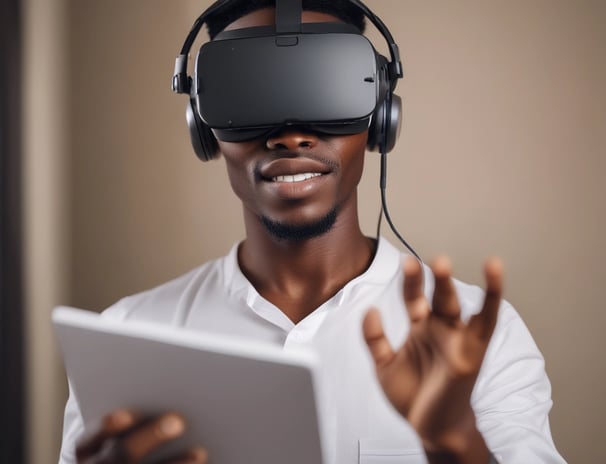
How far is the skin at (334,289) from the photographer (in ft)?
2.13

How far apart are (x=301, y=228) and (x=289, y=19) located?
376 millimetres

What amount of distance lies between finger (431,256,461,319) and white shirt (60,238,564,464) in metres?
0.43

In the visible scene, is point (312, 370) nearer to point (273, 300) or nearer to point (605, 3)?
point (273, 300)

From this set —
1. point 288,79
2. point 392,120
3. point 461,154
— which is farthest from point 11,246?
point 461,154

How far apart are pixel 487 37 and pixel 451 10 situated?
0.36 feet

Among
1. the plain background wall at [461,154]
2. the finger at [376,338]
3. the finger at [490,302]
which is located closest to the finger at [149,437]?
the finger at [376,338]

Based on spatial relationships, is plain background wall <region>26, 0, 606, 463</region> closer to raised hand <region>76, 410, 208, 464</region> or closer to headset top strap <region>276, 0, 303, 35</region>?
headset top strap <region>276, 0, 303, 35</region>

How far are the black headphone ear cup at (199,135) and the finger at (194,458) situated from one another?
2.17ft

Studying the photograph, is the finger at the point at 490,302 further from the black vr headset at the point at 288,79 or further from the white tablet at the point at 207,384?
the black vr headset at the point at 288,79

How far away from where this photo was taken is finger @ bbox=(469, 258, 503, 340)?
62 centimetres

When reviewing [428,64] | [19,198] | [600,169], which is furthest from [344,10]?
[19,198]

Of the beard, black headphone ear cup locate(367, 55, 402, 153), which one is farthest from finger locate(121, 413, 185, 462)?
black headphone ear cup locate(367, 55, 402, 153)

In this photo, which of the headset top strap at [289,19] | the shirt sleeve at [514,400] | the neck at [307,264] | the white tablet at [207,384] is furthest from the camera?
the neck at [307,264]

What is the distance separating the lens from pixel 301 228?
1.17m
